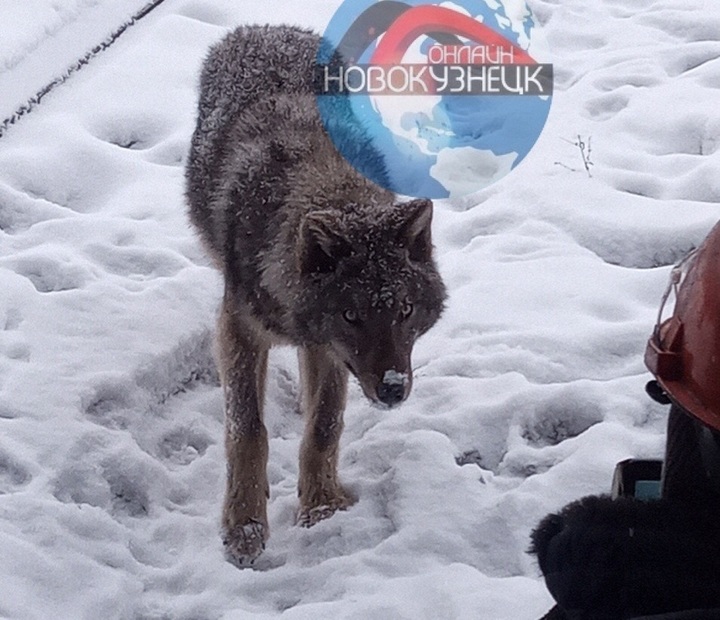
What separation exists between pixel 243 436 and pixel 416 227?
3.38 ft

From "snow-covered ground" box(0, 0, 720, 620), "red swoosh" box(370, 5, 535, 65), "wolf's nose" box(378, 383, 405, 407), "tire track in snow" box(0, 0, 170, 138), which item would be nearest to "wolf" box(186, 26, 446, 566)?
"wolf's nose" box(378, 383, 405, 407)

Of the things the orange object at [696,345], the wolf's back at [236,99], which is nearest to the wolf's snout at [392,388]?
the wolf's back at [236,99]

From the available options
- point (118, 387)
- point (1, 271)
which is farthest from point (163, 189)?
point (118, 387)

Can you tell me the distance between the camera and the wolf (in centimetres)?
345

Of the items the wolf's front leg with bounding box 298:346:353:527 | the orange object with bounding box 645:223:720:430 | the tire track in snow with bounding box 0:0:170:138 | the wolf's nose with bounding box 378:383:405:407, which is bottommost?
the tire track in snow with bounding box 0:0:170:138

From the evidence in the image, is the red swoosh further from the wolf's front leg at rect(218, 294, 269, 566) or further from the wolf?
the wolf's front leg at rect(218, 294, 269, 566)

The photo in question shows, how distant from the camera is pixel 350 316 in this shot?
3443 mm

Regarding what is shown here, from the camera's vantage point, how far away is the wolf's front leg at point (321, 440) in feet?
12.4

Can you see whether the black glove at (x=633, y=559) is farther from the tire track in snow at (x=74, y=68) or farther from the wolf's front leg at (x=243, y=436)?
the tire track in snow at (x=74, y=68)

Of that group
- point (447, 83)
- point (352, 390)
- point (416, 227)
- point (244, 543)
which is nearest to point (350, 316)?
point (416, 227)

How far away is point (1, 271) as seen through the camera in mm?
4910

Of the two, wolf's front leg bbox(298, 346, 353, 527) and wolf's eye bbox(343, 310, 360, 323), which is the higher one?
wolf's eye bbox(343, 310, 360, 323)

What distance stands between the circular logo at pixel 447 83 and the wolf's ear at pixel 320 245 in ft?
5.55

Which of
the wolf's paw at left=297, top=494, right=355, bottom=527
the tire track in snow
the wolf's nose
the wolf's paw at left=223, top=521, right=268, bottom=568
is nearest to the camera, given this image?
the wolf's nose
